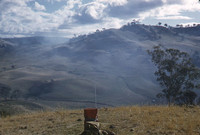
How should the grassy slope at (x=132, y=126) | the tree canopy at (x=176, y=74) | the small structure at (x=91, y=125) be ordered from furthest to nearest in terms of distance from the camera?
the tree canopy at (x=176, y=74) < the grassy slope at (x=132, y=126) < the small structure at (x=91, y=125)

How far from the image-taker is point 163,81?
35406 mm

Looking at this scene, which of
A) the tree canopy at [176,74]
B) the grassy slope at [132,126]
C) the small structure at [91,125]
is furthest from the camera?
the tree canopy at [176,74]

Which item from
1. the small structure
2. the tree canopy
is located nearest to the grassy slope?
the small structure

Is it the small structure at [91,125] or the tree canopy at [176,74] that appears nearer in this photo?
the small structure at [91,125]

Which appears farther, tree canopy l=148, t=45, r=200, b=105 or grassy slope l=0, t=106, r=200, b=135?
tree canopy l=148, t=45, r=200, b=105

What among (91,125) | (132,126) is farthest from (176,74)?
(91,125)

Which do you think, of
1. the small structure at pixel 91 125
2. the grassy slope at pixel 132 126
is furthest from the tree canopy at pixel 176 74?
the small structure at pixel 91 125

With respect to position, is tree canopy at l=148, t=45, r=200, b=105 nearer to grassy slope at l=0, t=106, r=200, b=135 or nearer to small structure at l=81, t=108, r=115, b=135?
grassy slope at l=0, t=106, r=200, b=135

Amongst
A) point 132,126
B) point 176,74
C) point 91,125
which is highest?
point 91,125

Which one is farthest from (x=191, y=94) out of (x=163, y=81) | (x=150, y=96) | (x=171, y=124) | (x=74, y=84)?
(x=74, y=84)

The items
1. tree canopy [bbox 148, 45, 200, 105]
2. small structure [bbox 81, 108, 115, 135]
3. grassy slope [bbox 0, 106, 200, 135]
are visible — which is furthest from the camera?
tree canopy [bbox 148, 45, 200, 105]

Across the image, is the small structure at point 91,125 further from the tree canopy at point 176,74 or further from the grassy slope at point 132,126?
the tree canopy at point 176,74

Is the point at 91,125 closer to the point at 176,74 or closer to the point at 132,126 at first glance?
the point at 132,126

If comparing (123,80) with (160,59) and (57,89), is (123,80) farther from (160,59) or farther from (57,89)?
(160,59)
